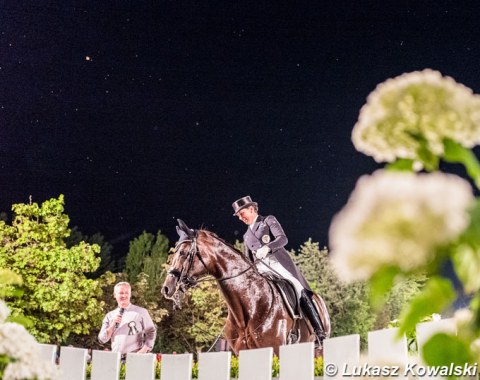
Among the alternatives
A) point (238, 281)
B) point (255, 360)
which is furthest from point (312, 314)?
point (255, 360)

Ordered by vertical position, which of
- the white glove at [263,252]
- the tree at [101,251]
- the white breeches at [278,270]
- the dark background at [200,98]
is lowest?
the white breeches at [278,270]

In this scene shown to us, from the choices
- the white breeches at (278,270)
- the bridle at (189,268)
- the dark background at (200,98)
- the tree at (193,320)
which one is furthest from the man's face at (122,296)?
the dark background at (200,98)

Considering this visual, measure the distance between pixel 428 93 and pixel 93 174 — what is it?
4529cm

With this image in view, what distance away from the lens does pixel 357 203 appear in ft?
2.68

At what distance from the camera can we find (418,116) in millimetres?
940

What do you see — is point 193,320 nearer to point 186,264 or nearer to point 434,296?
point 186,264

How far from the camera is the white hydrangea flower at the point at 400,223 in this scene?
2.52 feet

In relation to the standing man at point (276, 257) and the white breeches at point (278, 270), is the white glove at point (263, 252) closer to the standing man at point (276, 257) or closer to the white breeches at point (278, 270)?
the standing man at point (276, 257)

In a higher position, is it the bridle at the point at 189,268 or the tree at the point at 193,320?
the tree at the point at 193,320

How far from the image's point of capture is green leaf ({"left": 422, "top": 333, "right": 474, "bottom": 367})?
0.95 metres

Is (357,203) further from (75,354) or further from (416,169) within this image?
(75,354)

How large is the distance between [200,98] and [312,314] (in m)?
36.5

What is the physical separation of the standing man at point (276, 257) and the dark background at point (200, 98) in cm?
3022

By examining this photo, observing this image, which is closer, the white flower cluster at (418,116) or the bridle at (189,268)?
the white flower cluster at (418,116)
